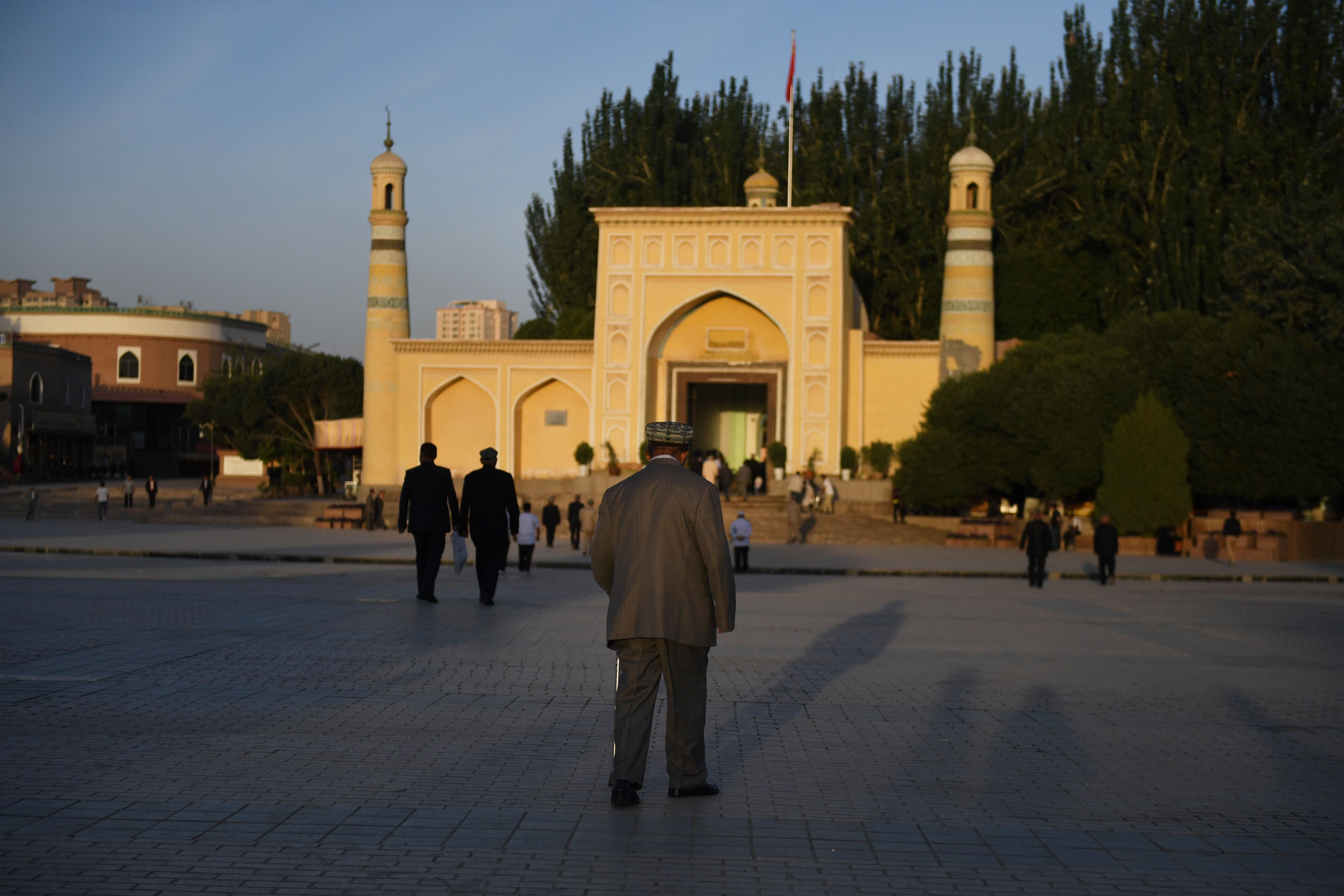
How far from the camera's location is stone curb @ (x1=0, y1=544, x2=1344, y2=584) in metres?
20.2

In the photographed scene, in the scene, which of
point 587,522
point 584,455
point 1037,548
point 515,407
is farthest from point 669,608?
point 515,407

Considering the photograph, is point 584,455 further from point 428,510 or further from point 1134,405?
point 428,510

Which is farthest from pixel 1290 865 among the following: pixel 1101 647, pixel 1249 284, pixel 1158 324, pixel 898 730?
pixel 1249 284

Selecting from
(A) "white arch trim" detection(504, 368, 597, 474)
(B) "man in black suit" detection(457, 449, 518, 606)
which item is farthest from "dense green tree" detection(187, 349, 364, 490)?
(B) "man in black suit" detection(457, 449, 518, 606)

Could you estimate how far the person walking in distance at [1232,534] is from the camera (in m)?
24.8

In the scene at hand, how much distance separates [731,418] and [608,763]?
34.2 meters

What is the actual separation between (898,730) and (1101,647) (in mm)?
4459

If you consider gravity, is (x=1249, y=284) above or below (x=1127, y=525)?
above

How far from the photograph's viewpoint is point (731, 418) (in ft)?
130

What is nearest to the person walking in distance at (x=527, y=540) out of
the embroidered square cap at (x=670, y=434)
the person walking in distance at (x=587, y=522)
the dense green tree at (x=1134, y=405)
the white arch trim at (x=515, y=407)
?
the person walking in distance at (x=587, y=522)

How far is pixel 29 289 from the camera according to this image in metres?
74.6

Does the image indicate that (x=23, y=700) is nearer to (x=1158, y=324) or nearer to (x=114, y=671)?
(x=114, y=671)

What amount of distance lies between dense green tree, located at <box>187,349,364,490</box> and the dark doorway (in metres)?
13.2

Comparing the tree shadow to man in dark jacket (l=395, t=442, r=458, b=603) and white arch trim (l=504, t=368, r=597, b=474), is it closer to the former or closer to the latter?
man in dark jacket (l=395, t=442, r=458, b=603)
